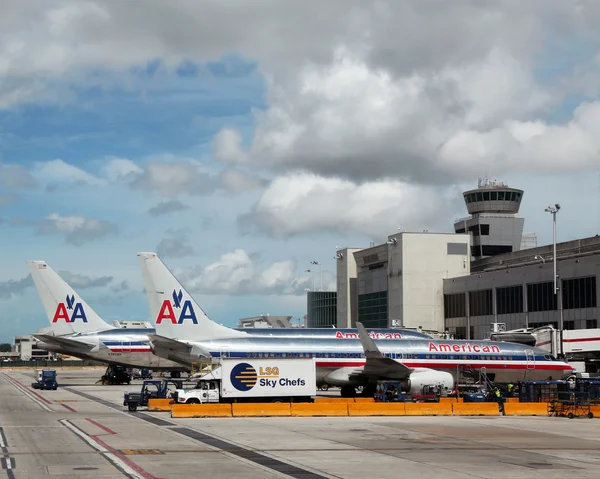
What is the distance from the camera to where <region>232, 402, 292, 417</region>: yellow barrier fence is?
43.0m

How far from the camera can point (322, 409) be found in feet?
145

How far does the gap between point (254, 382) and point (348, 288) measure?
311 ft

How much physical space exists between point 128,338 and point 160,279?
59.1 feet

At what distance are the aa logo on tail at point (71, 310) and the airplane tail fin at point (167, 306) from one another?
23430 millimetres

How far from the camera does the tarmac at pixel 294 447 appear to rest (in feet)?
76.7

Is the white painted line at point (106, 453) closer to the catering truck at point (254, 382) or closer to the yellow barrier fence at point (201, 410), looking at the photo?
the yellow barrier fence at point (201, 410)

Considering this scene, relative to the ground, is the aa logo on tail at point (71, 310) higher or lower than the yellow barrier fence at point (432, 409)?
higher

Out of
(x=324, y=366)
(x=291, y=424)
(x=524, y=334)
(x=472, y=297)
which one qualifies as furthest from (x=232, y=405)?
(x=472, y=297)

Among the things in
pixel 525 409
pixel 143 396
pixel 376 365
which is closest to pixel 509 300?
pixel 376 365

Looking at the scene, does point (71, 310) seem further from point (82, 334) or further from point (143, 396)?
point (143, 396)

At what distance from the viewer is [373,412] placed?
4444 cm

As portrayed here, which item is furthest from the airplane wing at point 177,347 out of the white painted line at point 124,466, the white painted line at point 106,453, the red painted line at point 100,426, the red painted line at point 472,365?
the white painted line at point 124,466

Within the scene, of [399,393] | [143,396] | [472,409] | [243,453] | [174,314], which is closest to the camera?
[243,453]

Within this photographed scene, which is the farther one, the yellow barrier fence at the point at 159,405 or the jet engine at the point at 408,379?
the jet engine at the point at 408,379
